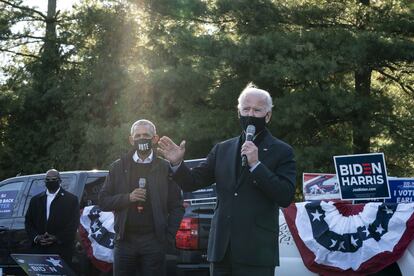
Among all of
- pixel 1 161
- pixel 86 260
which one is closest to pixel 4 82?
pixel 1 161

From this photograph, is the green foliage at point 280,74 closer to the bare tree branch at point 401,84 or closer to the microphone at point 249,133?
the bare tree branch at point 401,84

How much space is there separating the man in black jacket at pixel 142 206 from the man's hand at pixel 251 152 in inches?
82.4

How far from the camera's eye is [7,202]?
10375 mm

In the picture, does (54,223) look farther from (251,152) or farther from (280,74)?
(280,74)

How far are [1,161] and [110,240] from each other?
741 inches

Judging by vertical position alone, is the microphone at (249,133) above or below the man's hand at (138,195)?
above

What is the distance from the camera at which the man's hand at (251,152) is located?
402 cm

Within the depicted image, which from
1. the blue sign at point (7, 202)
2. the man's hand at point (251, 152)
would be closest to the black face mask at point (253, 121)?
the man's hand at point (251, 152)

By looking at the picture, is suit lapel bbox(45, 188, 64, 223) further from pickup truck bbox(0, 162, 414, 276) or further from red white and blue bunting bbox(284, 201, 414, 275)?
red white and blue bunting bbox(284, 201, 414, 275)

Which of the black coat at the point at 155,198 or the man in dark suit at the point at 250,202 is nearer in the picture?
the man in dark suit at the point at 250,202

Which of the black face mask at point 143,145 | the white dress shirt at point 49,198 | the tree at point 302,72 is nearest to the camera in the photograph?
the black face mask at point 143,145

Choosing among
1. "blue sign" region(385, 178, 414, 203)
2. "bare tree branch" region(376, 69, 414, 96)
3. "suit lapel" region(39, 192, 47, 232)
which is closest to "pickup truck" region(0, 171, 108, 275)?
"suit lapel" region(39, 192, 47, 232)

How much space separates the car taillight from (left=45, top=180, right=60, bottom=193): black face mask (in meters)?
1.99

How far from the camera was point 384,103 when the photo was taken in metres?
17.5
